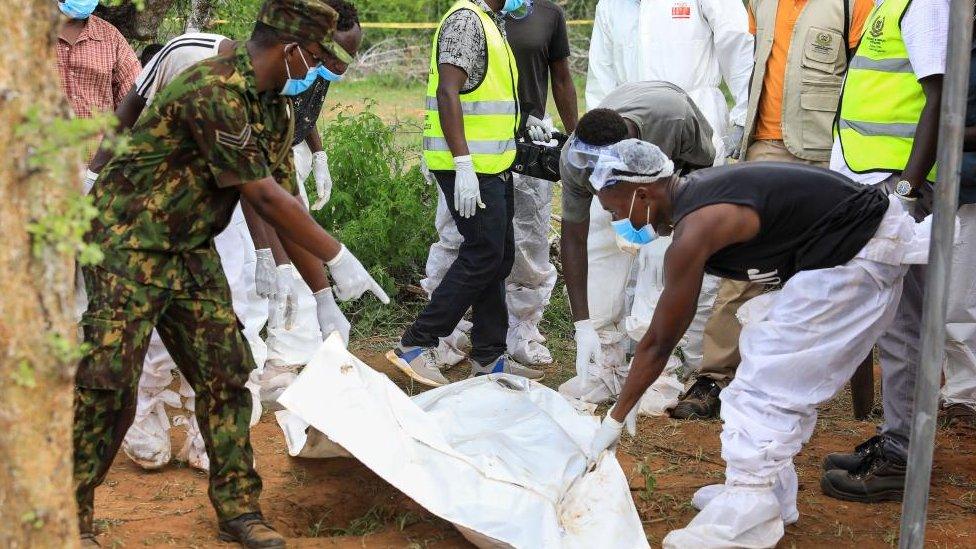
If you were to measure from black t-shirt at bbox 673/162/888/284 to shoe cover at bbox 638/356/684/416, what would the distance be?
5.37ft

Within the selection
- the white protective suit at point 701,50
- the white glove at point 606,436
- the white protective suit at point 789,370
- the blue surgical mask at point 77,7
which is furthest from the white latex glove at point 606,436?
the blue surgical mask at point 77,7

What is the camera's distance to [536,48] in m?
6.01

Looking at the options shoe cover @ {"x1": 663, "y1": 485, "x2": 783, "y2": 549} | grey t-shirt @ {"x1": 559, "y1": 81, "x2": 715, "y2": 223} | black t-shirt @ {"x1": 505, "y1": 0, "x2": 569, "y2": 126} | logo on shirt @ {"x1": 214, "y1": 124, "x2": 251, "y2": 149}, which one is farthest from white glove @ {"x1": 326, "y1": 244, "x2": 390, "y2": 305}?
black t-shirt @ {"x1": 505, "y1": 0, "x2": 569, "y2": 126}

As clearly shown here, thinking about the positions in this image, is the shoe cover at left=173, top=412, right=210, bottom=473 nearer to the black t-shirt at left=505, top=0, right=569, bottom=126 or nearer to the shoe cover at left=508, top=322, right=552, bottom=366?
the shoe cover at left=508, top=322, right=552, bottom=366

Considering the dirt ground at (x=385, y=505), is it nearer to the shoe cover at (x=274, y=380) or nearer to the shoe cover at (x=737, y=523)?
the shoe cover at (x=737, y=523)

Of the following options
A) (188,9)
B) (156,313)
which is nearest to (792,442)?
(156,313)

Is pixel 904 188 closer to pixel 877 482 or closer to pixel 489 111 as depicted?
pixel 877 482

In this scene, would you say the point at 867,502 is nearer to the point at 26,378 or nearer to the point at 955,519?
the point at 955,519

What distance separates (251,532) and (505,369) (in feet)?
8.36

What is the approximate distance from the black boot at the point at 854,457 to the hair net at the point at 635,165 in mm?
1502

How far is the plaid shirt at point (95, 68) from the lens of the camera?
491 cm

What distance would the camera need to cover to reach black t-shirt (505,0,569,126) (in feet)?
19.6

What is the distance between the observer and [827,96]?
5.34 meters

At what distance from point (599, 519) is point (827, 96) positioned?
8.81 ft
